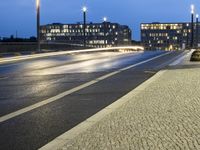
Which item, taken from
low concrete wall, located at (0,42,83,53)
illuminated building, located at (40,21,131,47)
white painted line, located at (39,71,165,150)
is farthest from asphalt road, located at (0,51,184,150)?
illuminated building, located at (40,21,131,47)

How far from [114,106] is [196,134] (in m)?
3.84

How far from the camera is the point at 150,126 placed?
9.34 metres

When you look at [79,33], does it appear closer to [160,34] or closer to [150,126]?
[160,34]

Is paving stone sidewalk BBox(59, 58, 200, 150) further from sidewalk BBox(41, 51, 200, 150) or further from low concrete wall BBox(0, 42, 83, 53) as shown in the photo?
low concrete wall BBox(0, 42, 83, 53)

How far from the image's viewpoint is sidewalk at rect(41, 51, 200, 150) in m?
7.94

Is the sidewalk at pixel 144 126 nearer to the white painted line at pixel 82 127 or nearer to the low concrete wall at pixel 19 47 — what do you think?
the white painted line at pixel 82 127

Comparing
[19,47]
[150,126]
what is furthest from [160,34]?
[150,126]

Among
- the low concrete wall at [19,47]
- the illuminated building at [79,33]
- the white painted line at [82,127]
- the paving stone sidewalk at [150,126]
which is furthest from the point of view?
the illuminated building at [79,33]

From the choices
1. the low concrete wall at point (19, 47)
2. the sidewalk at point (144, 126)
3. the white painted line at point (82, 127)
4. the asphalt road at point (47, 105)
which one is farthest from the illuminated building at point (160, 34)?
the white painted line at point (82, 127)

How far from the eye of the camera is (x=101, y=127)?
938 centimetres

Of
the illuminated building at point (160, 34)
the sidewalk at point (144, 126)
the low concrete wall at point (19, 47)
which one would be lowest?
the sidewalk at point (144, 126)

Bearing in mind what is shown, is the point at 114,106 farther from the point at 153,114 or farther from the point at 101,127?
the point at 101,127

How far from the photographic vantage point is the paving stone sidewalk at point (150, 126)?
7.91m

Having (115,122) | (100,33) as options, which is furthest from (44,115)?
(100,33)
